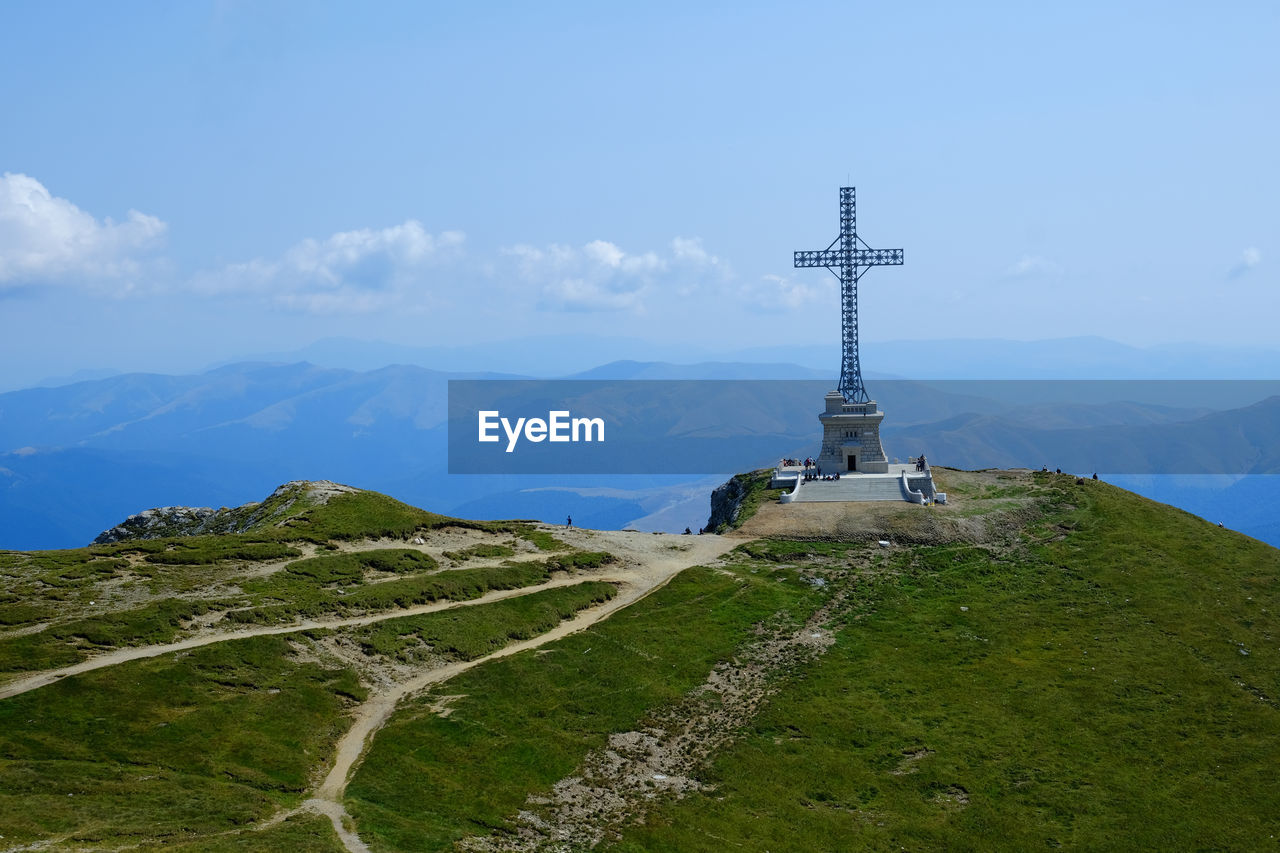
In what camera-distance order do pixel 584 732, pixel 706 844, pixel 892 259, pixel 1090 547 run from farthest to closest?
pixel 892 259 < pixel 1090 547 < pixel 584 732 < pixel 706 844

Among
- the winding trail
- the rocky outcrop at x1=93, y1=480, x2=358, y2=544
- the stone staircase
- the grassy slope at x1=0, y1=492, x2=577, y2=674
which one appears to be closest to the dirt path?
the winding trail

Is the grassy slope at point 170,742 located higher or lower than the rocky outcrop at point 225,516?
lower

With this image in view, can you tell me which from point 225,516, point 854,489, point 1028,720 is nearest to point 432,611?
point 225,516

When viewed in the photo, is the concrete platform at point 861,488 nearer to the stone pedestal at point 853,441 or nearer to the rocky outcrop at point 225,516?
the stone pedestal at point 853,441

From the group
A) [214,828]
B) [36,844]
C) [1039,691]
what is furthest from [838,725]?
[36,844]

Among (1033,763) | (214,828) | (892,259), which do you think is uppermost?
(892,259)

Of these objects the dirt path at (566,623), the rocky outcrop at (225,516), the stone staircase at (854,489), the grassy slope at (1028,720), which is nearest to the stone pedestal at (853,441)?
the stone staircase at (854,489)

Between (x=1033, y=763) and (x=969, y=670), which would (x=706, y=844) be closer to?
(x=1033, y=763)
